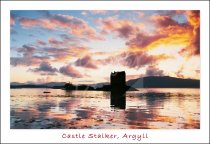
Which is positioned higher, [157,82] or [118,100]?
[157,82]

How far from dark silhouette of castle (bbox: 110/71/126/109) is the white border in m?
0.70

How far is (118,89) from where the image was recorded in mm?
8367

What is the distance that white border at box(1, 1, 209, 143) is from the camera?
25.1ft

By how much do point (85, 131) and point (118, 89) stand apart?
1121 mm

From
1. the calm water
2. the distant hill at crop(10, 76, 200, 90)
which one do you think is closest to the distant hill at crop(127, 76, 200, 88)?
the distant hill at crop(10, 76, 200, 90)

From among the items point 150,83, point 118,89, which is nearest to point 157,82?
point 150,83

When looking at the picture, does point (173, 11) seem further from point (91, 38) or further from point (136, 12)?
point (91, 38)

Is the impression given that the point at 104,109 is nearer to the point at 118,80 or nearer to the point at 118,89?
the point at 118,89

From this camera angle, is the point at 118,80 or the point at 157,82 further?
the point at 157,82

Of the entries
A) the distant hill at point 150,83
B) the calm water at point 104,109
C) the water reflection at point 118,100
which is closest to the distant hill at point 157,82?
the distant hill at point 150,83

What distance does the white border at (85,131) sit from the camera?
7.66 meters

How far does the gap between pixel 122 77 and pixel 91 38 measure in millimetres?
899

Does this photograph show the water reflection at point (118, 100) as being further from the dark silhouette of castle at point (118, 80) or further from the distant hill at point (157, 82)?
the distant hill at point (157, 82)

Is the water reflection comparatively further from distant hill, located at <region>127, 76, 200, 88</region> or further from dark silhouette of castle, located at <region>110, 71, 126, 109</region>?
distant hill, located at <region>127, 76, 200, 88</region>
